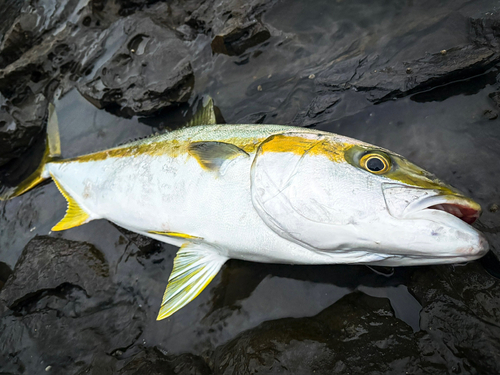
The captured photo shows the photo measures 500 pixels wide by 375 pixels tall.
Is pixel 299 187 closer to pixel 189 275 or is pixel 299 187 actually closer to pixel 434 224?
pixel 434 224

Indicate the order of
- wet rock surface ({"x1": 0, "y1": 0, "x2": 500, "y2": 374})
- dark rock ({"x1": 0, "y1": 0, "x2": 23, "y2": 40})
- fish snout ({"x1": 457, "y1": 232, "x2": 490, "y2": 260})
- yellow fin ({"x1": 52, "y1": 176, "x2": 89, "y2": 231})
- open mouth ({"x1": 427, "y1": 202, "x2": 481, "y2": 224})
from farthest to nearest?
dark rock ({"x1": 0, "y1": 0, "x2": 23, "y2": 40}) → yellow fin ({"x1": 52, "y1": 176, "x2": 89, "y2": 231}) → wet rock surface ({"x1": 0, "y1": 0, "x2": 500, "y2": 374}) → open mouth ({"x1": 427, "y1": 202, "x2": 481, "y2": 224}) → fish snout ({"x1": 457, "y1": 232, "x2": 490, "y2": 260})

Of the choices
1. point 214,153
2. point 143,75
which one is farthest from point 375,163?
point 143,75

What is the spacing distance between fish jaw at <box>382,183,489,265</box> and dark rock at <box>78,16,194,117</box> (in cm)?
203

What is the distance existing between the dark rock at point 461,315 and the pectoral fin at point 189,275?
1242mm

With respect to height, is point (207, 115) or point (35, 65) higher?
point (35, 65)

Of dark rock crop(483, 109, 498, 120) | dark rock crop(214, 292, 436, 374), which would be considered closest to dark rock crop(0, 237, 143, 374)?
dark rock crop(214, 292, 436, 374)

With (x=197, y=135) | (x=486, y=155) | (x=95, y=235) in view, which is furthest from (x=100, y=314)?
(x=486, y=155)

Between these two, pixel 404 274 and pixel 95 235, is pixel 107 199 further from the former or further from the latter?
pixel 404 274

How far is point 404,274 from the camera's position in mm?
1949

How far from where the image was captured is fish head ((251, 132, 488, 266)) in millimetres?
1396

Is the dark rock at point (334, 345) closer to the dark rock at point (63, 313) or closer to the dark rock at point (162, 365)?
the dark rock at point (162, 365)

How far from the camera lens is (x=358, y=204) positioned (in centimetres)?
149

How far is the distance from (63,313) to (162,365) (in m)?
0.99

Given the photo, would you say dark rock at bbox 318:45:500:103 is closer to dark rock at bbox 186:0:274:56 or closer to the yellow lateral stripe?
dark rock at bbox 186:0:274:56
